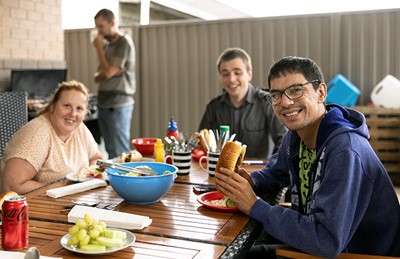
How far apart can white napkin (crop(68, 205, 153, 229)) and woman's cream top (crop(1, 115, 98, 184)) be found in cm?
79

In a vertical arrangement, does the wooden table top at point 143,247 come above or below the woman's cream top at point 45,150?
below

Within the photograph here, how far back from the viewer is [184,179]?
2.35 meters

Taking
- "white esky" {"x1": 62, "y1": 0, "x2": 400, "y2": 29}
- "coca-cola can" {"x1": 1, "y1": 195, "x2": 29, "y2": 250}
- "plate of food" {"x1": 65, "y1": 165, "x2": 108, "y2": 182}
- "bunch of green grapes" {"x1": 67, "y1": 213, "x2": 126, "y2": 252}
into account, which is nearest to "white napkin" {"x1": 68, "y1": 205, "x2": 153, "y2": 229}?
"bunch of green grapes" {"x1": 67, "y1": 213, "x2": 126, "y2": 252}

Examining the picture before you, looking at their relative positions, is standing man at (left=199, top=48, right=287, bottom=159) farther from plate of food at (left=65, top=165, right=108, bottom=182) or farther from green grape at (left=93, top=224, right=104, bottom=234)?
green grape at (left=93, top=224, right=104, bottom=234)

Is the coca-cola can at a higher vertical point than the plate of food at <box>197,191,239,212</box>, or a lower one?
higher

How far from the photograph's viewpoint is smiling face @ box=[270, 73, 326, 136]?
1.78 meters

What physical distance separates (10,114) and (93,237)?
1.94 metres

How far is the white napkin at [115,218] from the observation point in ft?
4.97

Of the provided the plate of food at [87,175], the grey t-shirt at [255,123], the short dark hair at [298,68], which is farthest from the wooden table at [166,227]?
the grey t-shirt at [255,123]

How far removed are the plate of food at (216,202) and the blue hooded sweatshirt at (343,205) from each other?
14 cm

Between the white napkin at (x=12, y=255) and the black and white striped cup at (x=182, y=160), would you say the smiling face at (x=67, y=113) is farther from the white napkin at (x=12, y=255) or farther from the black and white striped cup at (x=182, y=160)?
the white napkin at (x=12, y=255)

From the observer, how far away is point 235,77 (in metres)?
3.29

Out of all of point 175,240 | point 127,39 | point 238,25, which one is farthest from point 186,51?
point 175,240

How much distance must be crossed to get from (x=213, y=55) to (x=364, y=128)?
3.92 meters
